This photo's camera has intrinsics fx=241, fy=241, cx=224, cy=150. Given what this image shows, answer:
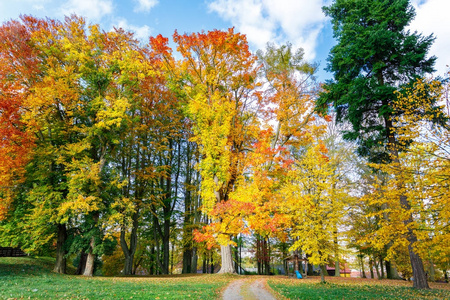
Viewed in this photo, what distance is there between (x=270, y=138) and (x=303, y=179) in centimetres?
589

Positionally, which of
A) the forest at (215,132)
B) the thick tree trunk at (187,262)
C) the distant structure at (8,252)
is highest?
the forest at (215,132)

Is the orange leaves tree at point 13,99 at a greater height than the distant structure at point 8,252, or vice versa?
the orange leaves tree at point 13,99

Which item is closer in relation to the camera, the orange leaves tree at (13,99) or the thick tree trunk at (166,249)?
the orange leaves tree at (13,99)

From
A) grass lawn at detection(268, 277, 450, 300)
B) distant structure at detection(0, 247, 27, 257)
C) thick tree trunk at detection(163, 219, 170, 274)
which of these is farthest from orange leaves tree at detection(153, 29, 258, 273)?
distant structure at detection(0, 247, 27, 257)

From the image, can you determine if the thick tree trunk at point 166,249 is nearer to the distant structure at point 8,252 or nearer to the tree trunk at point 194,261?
the tree trunk at point 194,261

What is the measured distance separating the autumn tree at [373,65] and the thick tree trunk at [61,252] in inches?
735

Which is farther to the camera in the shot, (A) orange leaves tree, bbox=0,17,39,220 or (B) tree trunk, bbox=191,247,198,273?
(B) tree trunk, bbox=191,247,198,273

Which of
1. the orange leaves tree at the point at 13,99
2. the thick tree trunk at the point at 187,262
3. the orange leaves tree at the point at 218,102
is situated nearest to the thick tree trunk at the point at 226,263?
the orange leaves tree at the point at 218,102

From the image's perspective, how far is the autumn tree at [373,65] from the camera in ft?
39.0

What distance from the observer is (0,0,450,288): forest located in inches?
476

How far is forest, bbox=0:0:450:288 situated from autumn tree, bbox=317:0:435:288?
0.24 feet

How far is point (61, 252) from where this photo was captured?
51.4 feet

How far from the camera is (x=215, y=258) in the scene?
23.8m

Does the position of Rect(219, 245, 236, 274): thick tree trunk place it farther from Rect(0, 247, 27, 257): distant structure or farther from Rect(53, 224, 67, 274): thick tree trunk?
Rect(0, 247, 27, 257): distant structure
